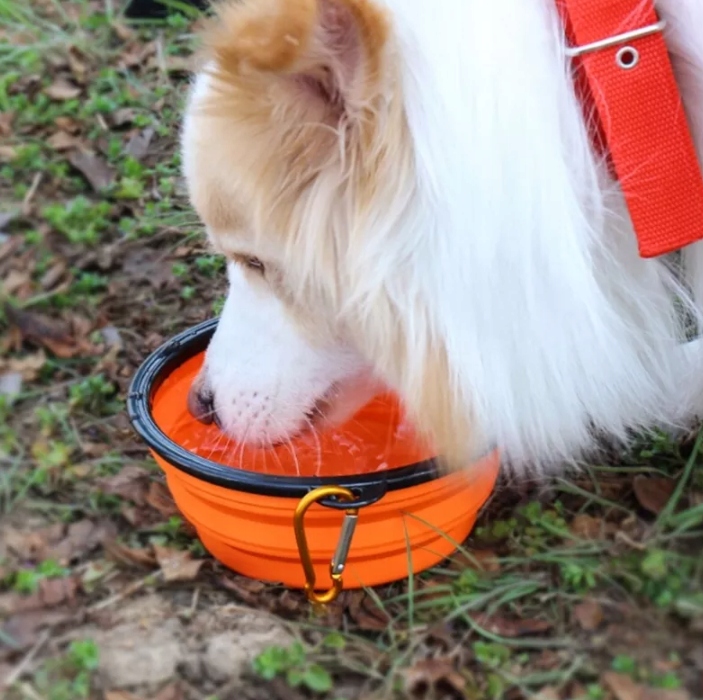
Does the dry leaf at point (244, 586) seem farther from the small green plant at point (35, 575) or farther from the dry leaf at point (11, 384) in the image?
the dry leaf at point (11, 384)

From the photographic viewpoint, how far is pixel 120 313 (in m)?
2.42

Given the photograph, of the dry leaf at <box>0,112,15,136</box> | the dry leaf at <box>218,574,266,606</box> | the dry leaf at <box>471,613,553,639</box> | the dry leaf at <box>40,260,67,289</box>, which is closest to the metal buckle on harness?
the dry leaf at <box>471,613,553,639</box>

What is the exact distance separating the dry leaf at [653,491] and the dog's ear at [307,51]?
3.29ft

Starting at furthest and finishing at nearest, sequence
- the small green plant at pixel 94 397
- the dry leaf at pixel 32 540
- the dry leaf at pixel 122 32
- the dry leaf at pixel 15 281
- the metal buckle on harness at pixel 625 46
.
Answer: the dry leaf at pixel 122 32
the dry leaf at pixel 15 281
the small green plant at pixel 94 397
the dry leaf at pixel 32 540
the metal buckle on harness at pixel 625 46

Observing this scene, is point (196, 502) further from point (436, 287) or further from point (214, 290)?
point (214, 290)

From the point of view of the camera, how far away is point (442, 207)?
1.07 meters

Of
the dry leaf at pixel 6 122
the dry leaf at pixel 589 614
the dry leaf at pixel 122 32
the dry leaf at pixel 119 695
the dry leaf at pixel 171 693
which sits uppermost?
the dry leaf at pixel 122 32

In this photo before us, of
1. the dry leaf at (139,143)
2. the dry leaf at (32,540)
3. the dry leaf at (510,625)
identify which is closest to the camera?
the dry leaf at (510,625)

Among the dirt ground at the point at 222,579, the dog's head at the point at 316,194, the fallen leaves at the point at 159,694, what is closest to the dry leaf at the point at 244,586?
the dirt ground at the point at 222,579

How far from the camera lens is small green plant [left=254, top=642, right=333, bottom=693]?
55.4 inches

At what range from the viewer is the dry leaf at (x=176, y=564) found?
1.63m

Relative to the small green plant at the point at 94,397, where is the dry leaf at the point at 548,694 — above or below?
below

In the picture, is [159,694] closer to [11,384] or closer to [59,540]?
[59,540]

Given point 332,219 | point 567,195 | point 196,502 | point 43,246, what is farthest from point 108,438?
point 567,195
